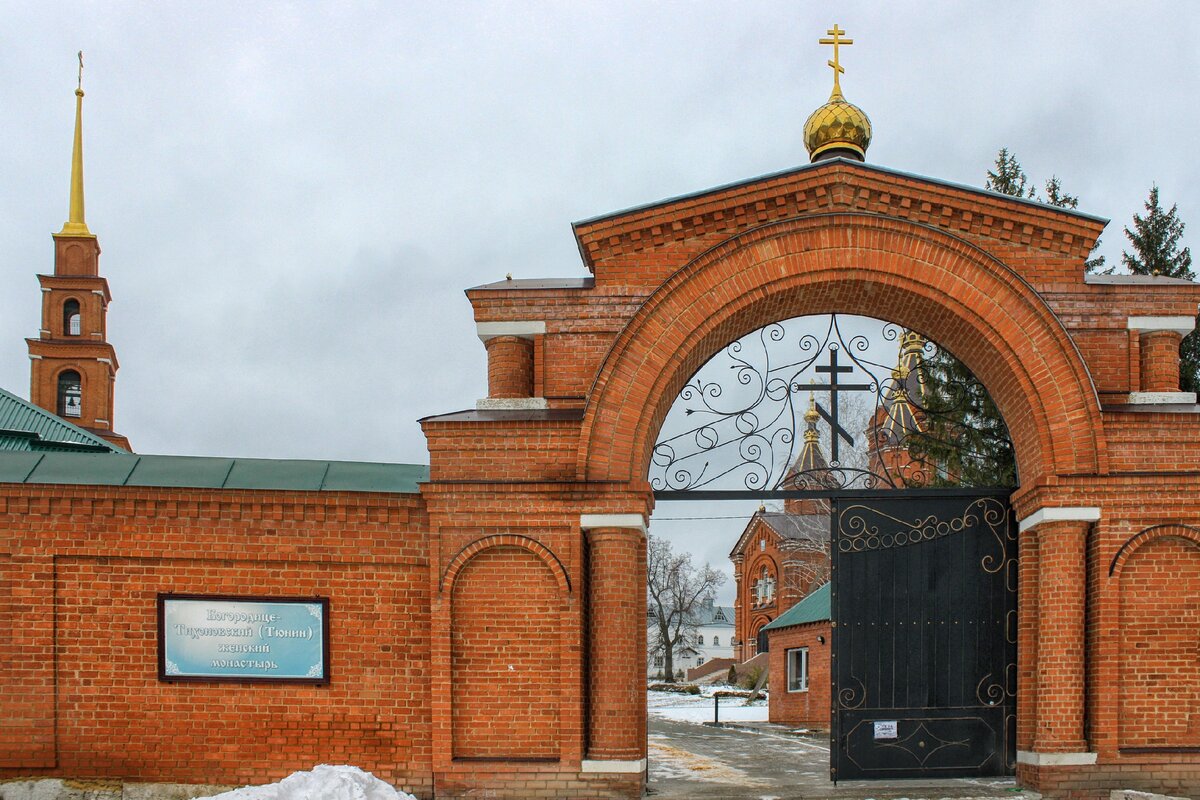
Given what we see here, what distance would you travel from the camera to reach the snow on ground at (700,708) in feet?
88.6

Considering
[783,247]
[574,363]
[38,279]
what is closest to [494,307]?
[574,363]

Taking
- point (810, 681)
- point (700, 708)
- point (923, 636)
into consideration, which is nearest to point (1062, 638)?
point (923, 636)

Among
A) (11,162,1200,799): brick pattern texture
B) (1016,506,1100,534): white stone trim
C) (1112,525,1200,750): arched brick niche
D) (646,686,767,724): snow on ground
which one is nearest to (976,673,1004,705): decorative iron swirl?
(11,162,1200,799): brick pattern texture

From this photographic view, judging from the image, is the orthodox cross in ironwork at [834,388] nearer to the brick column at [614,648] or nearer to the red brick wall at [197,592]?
the brick column at [614,648]

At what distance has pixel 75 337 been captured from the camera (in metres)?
38.6

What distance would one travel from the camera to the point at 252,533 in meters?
9.99

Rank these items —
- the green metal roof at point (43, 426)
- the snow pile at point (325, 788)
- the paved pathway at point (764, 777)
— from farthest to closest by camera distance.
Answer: the green metal roof at point (43, 426), the paved pathway at point (764, 777), the snow pile at point (325, 788)

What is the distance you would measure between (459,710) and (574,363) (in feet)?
10.9

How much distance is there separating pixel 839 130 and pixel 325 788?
25.7 ft

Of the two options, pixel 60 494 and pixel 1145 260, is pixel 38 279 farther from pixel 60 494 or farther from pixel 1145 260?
pixel 1145 260

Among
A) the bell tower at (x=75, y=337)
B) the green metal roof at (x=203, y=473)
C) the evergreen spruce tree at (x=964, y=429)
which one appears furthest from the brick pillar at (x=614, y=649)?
the bell tower at (x=75, y=337)

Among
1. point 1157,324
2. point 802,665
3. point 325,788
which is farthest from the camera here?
point 802,665

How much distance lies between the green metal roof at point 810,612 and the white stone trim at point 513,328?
12310 mm

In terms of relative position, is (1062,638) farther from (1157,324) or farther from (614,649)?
(614,649)
